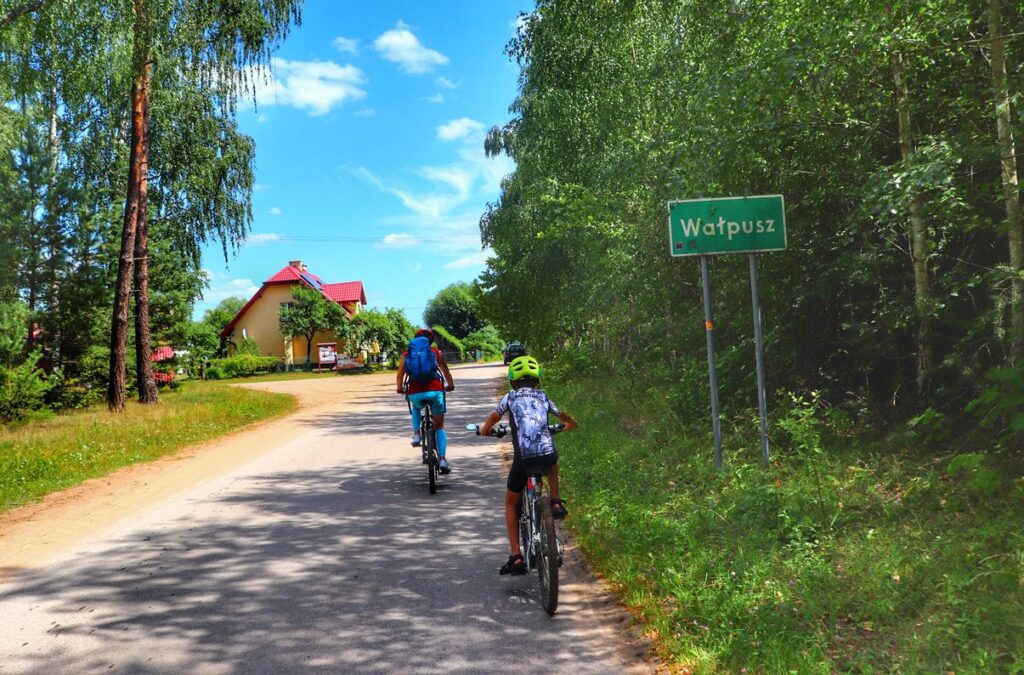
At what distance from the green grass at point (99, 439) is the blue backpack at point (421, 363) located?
4689mm

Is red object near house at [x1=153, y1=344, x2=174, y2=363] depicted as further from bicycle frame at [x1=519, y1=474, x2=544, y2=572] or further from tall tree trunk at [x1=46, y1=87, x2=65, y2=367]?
bicycle frame at [x1=519, y1=474, x2=544, y2=572]

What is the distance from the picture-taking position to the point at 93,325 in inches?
728

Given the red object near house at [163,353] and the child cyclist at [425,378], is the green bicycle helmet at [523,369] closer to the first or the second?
the child cyclist at [425,378]

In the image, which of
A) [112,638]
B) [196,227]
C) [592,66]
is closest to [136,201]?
[196,227]

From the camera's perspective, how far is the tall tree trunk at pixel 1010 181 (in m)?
5.34

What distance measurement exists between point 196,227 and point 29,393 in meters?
9.44

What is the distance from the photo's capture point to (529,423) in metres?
4.75

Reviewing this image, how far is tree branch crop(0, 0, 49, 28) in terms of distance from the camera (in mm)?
10383

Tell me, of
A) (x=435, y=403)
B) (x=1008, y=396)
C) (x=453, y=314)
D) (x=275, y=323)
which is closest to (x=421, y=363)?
(x=435, y=403)

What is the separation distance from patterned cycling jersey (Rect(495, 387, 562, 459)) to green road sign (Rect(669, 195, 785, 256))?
9.05 ft

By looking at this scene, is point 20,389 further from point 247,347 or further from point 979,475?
point 247,347

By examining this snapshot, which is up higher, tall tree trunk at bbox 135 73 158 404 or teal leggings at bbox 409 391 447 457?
tall tree trunk at bbox 135 73 158 404

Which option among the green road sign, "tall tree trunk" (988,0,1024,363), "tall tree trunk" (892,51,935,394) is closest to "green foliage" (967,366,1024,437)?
"tall tree trunk" (988,0,1024,363)

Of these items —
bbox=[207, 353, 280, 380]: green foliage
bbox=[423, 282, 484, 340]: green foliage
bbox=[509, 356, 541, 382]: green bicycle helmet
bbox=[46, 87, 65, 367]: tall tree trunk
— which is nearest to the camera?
bbox=[509, 356, 541, 382]: green bicycle helmet
